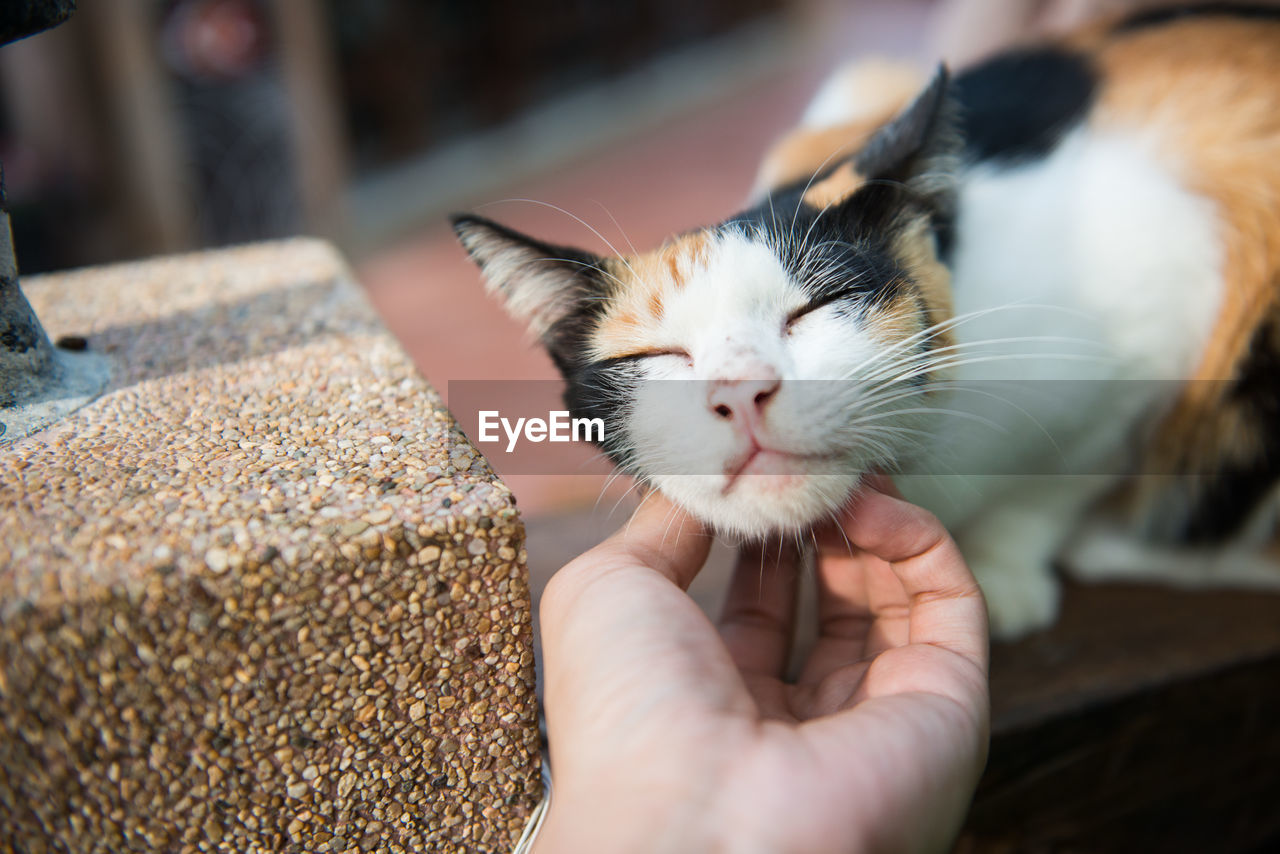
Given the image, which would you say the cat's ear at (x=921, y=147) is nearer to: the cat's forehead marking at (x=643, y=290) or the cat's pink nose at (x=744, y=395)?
the cat's forehead marking at (x=643, y=290)

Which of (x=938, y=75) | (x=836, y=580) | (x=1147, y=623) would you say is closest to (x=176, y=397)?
(x=836, y=580)

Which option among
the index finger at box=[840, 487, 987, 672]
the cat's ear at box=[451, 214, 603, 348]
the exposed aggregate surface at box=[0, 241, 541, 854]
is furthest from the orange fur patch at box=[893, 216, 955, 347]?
the exposed aggregate surface at box=[0, 241, 541, 854]

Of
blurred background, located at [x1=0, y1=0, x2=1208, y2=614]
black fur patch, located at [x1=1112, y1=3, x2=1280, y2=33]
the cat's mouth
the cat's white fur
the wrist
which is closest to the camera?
the wrist

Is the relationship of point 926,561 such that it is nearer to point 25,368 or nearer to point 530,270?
point 530,270

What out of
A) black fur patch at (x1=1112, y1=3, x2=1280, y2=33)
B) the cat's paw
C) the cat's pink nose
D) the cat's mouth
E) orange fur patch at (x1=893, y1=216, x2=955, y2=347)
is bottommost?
the cat's paw

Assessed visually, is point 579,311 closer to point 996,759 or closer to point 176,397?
point 176,397

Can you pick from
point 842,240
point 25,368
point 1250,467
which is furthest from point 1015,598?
point 25,368

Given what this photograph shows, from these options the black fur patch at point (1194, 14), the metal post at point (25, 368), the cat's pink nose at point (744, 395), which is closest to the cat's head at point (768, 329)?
the cat's pink nose at point (744, 395)

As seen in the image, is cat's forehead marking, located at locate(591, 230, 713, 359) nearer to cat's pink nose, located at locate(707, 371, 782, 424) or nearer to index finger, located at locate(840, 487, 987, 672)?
cat's pink nose, located at locate(707, 371, 782, 424)
